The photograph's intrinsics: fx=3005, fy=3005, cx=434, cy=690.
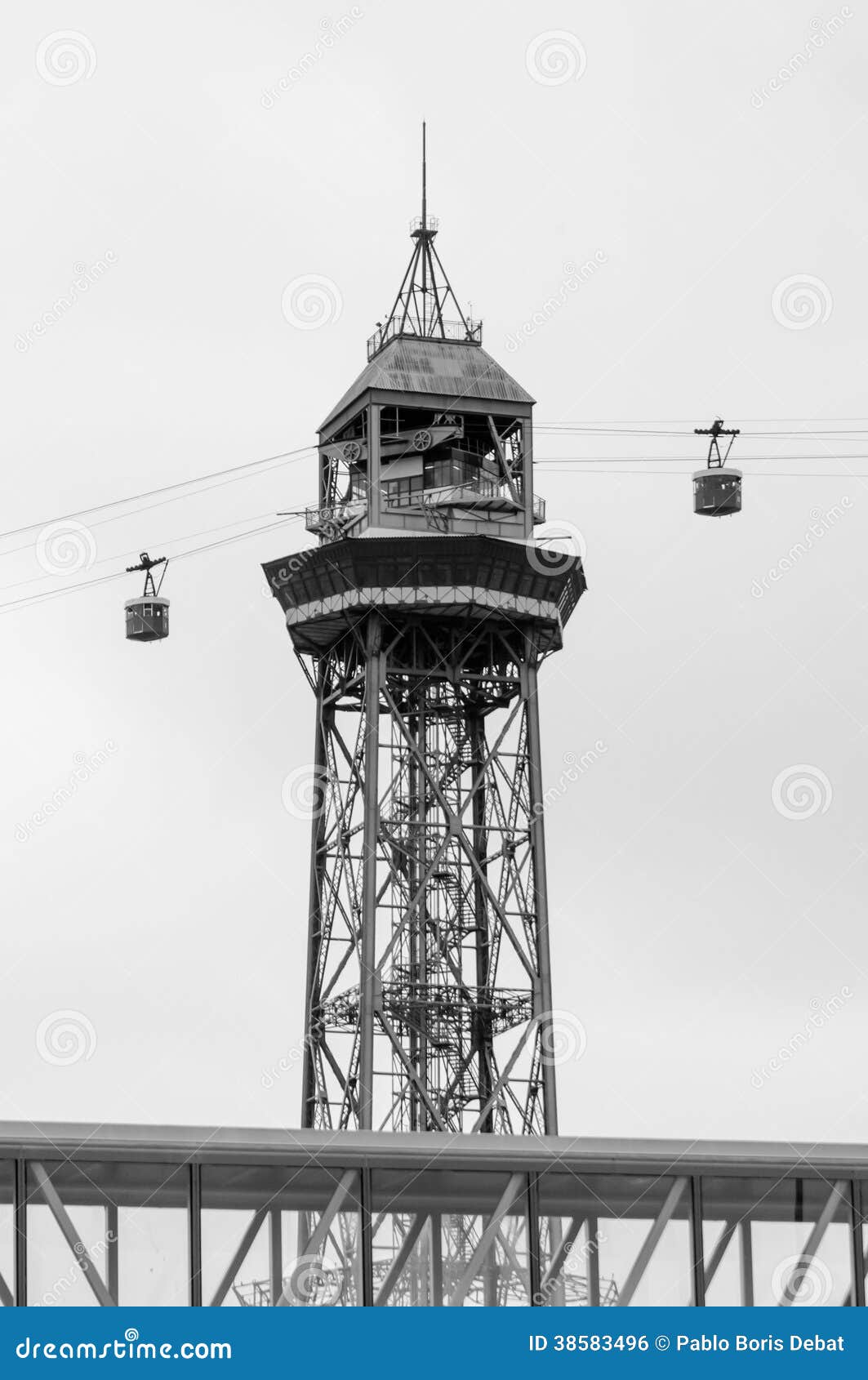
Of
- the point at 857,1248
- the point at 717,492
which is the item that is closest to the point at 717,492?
the point at 717,492

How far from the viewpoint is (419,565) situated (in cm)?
11894

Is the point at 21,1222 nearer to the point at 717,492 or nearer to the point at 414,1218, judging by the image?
the point at 414,1218

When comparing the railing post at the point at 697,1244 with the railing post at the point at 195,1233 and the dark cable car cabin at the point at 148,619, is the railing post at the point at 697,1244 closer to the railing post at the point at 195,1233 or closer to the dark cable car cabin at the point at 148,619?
the railing post at the point at 195,1233

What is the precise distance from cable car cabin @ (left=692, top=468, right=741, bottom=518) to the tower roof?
31247 millimetres

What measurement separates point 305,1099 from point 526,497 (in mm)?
26134

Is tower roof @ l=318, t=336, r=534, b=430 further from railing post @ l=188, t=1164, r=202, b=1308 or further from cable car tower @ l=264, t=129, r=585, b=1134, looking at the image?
railing post @ l=188, t=1164, r=202, b=1308

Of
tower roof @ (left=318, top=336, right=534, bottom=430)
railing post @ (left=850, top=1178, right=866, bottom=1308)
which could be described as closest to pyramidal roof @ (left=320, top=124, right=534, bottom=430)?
tower roof @ (left=318, top=336, right=534, bottom=430)

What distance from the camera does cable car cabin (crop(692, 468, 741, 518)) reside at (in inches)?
A: 3674

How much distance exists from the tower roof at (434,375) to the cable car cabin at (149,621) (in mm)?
23884

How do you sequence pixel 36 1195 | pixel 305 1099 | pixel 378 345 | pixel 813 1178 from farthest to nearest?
1. pixel 378 345
2. pixel 305 1099
3. pixel 813 1178
4. pixel 36 1195

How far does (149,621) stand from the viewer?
333ft

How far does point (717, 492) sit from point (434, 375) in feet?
109

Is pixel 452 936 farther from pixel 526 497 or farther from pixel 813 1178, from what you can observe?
pixel 813 1178

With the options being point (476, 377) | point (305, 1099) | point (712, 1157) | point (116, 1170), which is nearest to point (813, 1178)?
point (712, 1157)
